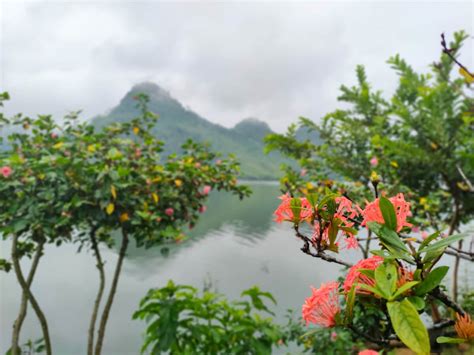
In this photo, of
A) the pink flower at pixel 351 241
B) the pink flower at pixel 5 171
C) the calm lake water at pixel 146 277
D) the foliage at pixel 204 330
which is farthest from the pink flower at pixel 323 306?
the pink flower at pixel 5 171

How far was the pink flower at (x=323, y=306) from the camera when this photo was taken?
64 centimetres

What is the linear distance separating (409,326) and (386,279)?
2.8 inches

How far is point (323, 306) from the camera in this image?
66 cm

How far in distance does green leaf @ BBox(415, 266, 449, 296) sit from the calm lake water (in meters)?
3.53

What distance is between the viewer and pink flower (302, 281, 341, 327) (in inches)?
25.3

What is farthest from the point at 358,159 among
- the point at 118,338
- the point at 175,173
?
the point at 118,338

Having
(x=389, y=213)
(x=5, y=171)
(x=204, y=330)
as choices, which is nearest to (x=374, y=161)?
(x=204, y=330)

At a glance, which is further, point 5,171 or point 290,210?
point 5,171

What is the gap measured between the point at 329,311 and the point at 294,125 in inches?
193

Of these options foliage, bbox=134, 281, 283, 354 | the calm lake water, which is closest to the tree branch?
foliage, bbox=134, 281, 283, 354

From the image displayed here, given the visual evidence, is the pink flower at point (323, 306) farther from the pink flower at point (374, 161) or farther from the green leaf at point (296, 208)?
the pink flower at point (374, 161)

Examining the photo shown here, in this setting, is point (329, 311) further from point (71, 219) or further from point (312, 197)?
point (71, 219)

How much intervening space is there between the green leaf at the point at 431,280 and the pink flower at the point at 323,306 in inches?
5.7

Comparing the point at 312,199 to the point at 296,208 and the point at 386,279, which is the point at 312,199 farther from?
the point at 386,279
